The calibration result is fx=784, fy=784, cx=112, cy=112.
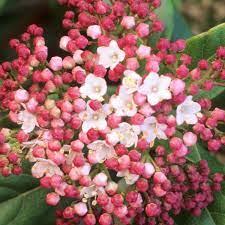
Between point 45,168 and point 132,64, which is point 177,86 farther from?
point 45,168

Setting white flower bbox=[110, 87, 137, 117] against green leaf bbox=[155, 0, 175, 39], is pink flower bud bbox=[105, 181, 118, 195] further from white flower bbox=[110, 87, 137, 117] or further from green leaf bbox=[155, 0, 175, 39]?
green leaf bbox=[155, 0, 175, 39]

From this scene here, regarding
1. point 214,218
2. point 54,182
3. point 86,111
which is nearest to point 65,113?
point 86,111

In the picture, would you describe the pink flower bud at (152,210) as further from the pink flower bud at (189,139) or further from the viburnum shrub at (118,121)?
the pink flower bud at (189,139)

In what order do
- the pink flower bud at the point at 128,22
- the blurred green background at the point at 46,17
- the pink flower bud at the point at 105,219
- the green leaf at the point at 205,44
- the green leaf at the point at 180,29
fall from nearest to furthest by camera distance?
1. the pink flower bud at the point at 105,219
2. the pink flower bud at the point at 128,22
3. the green leaf at the point at 205,44
4. the green leaf at the point at 180,29
5. the blurred green background at the point at 46,17

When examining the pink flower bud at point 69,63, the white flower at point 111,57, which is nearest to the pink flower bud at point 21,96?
the pink flower bud at point 69,63

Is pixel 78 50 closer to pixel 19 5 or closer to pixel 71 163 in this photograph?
pixel 71 163

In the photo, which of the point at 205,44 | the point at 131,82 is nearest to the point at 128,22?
the point at 131,82
